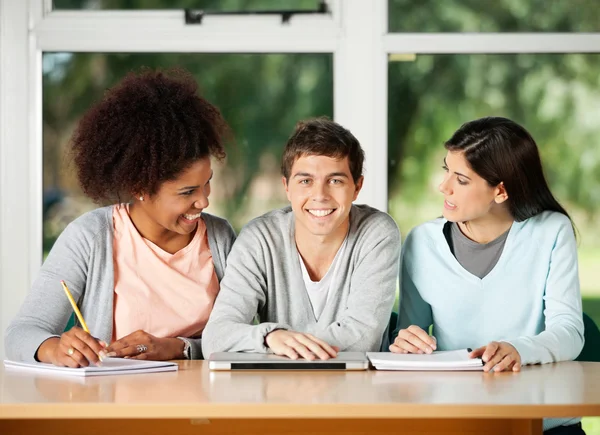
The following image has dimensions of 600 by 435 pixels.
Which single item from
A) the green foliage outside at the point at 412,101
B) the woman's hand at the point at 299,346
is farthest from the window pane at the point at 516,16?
the woman's hand at the point at 299,346

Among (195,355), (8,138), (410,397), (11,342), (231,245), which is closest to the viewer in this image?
(410,397)

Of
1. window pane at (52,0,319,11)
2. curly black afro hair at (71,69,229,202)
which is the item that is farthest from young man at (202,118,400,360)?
window pane at (52,0,319,11)

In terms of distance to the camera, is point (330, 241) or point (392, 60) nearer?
point (330, 241)

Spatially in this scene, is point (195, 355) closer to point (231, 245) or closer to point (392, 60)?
point (231, 245)

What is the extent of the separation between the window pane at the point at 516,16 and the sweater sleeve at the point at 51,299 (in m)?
1.78

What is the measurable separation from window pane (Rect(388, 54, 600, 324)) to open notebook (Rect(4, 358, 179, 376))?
1836 millimetres

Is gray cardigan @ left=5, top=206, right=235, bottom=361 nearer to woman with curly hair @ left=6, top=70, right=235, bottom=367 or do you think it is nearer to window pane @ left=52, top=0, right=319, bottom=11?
woman with curly hair @ left=6, top=70, right=235, bottom=367

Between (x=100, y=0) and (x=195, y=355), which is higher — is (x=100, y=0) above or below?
above

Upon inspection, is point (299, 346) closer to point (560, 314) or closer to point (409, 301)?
point (409, 301)

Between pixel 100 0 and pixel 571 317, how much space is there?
91.3 inches

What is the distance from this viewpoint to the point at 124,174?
2363mm

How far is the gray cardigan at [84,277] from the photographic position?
225 centimetres

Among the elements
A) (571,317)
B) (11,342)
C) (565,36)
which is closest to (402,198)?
(565,36)

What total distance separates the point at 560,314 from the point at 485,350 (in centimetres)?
40
